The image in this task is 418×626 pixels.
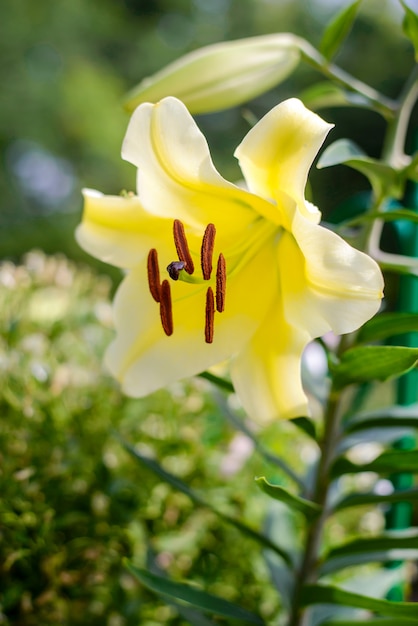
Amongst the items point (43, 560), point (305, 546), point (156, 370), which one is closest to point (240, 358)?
point (156, 370)

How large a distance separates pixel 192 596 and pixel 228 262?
22 cm

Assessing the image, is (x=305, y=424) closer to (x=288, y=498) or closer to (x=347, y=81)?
(x=288, y=498)

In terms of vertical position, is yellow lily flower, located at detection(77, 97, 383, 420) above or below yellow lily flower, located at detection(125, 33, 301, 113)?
below

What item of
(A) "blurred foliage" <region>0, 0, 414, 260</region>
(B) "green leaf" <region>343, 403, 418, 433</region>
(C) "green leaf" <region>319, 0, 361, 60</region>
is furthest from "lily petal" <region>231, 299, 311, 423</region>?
(A) "blurred foliage" <region>0, 0, 414, 260</region>

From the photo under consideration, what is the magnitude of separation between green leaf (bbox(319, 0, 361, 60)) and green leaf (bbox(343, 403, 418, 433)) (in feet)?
0.83

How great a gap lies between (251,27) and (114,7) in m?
2.03

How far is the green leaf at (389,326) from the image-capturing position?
0.44 m

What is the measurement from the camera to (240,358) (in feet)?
1.54

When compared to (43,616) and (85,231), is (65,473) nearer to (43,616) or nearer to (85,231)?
(43,616)

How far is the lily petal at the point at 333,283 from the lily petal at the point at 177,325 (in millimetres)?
60

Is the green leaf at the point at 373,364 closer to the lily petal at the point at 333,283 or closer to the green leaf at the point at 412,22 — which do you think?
the lily petal at the point at 333,283

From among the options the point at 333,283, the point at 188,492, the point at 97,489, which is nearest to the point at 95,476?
the point at 97,489

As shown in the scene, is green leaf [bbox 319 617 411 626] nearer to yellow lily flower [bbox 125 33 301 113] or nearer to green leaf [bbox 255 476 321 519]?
green leaf [bbox 255 476 321 519]

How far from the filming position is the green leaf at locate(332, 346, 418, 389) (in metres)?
0.41
